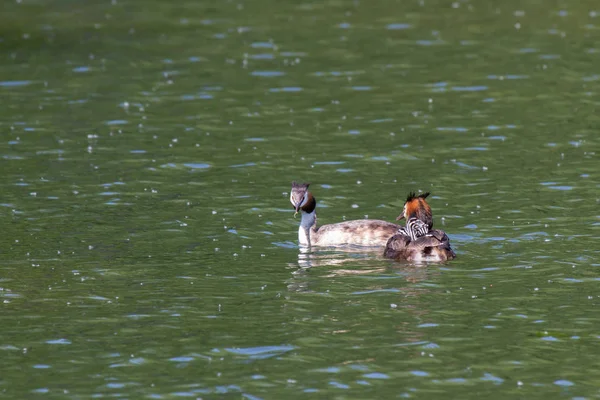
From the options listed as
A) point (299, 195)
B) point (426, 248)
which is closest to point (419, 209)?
point (426, 248)

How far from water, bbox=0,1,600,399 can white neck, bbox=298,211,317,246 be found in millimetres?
278

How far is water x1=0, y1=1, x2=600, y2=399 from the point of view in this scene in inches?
698

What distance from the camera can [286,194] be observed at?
28.8 metres

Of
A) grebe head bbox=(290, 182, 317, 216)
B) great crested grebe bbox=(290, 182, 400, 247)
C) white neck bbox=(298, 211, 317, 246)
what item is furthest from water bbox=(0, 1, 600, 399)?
grebe head bbox=(290, 182, 317, 216)

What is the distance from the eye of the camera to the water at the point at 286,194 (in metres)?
17.7

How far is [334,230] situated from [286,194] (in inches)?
147

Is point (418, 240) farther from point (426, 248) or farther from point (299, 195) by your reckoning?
point (299, 195)

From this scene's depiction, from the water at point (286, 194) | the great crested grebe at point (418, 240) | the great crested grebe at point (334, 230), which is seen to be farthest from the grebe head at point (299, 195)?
the great crested grebe at point (418, 240)

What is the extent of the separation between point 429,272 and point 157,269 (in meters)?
5.13

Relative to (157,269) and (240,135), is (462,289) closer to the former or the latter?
(157,269)

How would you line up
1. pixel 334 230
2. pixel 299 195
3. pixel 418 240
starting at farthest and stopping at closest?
pixel 334 230 → pixel 299 195 → pixel 418 240

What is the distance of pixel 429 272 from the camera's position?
871 inches

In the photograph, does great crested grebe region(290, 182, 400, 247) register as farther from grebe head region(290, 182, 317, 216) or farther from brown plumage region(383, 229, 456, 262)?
brown plumage region(383, 229, 456, 262)

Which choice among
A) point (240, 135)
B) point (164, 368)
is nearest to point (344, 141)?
point (240, 135)
